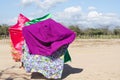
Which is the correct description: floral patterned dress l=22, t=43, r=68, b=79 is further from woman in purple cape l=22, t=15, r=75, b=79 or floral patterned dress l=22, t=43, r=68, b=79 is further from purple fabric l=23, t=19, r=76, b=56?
purple fabric l=23, t=19, r=76, b=56

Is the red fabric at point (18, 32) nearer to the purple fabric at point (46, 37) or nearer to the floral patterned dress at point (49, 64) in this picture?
the purple fabric at point (46, 37)

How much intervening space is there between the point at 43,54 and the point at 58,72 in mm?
720

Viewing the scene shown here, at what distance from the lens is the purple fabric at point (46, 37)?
10.3 m

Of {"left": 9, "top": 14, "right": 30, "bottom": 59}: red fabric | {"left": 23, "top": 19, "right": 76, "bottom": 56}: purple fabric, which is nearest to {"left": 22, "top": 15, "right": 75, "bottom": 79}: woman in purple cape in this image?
{"left": 23, "top": 19, "right": 76, "bottom": 56}: purple fabric

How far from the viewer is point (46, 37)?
1040 cm

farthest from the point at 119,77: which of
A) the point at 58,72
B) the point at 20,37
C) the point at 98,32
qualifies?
the point at 98,32

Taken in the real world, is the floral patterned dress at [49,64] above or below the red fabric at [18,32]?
below

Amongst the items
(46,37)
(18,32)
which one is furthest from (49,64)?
(18,32)

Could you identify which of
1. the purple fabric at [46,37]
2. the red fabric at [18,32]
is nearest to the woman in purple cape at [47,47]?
the purple fabric at [46,37]

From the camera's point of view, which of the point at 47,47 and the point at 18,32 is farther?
the point at 18,32

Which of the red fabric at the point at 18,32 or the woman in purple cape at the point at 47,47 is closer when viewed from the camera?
the woman in purple cape at the point at 47,47

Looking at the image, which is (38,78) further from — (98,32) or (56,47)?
(98,32)

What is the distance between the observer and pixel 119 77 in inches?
443

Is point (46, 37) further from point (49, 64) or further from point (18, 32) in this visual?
point (18, 32)
